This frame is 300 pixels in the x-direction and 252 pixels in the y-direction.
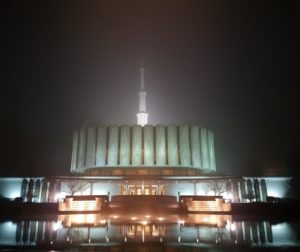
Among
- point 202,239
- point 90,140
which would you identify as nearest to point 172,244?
point 202,239

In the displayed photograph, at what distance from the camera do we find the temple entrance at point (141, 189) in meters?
32.5

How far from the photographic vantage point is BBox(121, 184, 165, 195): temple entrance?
107 feet

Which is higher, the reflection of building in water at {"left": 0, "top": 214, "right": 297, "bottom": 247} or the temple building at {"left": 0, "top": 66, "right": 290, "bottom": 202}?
the temple building at {"left": 0, "top": 66, "right": 290, "bottom": 202}

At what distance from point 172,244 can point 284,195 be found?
3112 cm

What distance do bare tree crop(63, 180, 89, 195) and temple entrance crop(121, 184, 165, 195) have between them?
480 centimetres

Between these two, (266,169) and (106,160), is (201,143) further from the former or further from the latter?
(106,160)

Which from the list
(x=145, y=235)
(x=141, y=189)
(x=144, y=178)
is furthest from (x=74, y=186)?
(x=145, y=235)

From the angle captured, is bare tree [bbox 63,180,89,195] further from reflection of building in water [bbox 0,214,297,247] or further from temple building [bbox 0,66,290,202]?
reflection of building in water [bbox 0,214,297,247]

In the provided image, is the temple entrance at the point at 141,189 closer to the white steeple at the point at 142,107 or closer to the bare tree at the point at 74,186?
the bare tree at the point at 74,186

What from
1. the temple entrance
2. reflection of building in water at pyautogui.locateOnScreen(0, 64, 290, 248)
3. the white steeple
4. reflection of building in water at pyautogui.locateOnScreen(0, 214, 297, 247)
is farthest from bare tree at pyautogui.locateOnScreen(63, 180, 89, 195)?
reflection of building in water at pyautogui.locateOnScreen(0, 214, 297, 247)

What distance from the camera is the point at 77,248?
582cm

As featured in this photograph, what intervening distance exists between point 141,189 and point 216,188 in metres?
9.19

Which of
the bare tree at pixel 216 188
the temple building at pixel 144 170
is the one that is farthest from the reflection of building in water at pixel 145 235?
the bare tree at pixel 216 188

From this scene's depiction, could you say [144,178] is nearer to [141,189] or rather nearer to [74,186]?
[141,189]
